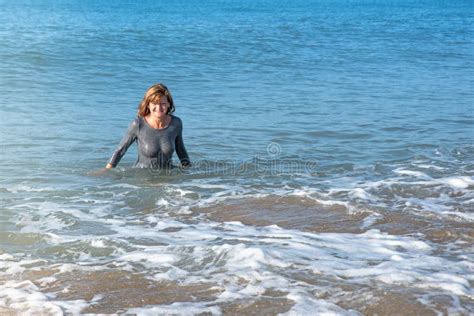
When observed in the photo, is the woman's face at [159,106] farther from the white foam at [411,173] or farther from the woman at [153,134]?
the white foam at [411,173]

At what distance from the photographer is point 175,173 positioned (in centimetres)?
822

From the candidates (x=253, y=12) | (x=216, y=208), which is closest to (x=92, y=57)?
(x=216, y=208)

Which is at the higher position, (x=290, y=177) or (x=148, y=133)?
(x=148, y=133)

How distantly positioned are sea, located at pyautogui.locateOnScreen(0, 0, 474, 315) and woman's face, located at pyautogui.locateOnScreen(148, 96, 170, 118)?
636 millimetres

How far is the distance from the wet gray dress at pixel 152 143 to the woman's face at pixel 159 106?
180 mm

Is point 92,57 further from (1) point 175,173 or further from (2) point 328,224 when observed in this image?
(2) point 328,224

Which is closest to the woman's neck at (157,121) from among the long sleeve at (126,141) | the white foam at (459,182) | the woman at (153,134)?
the woman at (153,134)

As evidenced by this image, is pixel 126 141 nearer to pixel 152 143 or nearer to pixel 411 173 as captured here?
pixel 152 143

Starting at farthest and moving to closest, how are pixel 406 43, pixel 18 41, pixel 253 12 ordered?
pixel 253 12
pixel 406 43
pixel 18 41

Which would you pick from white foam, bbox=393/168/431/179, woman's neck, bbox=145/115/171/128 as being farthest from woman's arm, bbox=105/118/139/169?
white foam, bbox=393/168/431/179

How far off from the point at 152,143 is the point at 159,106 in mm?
423

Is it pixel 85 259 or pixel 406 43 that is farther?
pixel 406 43

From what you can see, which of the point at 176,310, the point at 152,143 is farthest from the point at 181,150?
the point at 176,310

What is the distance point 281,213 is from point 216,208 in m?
0.57
